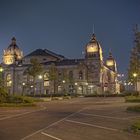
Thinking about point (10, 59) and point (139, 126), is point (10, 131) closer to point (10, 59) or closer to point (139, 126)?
point (139, 126)

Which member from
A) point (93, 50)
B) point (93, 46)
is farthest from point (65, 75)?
point (93, 46)

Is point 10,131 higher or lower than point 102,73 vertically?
lower

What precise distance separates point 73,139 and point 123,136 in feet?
7.84

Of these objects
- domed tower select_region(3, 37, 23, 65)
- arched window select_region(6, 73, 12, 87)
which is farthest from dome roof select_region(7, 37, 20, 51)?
arched window select_region(6, 73, 12, 87)

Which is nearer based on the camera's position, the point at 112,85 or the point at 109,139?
the point at 109,139

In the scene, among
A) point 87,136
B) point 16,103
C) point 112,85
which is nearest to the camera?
point 87,136

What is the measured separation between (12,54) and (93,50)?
40650 millimetres

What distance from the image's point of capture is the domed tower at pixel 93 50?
129 m

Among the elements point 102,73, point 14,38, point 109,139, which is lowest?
point 109,139

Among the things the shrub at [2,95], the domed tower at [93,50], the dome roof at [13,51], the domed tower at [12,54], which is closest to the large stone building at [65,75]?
the domed tower at [93,50]

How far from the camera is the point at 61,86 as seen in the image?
120500 mm

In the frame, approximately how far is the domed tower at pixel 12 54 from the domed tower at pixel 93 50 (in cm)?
3628

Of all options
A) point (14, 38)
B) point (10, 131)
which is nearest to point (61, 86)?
point (14, 38)

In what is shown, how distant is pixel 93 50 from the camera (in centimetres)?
13088
